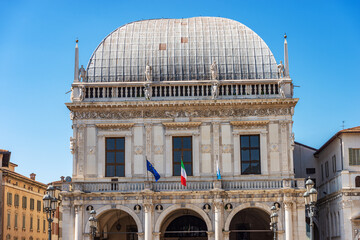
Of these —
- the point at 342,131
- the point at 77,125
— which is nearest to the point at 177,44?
the point at 77,125

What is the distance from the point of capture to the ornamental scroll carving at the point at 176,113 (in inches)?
1928

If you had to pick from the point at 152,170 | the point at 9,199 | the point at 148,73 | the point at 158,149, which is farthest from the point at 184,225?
the point at 9,199

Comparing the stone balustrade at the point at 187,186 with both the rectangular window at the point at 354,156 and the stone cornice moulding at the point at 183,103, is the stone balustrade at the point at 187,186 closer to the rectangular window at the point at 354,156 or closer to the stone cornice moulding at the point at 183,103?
the rectangular window at the point at 354,156

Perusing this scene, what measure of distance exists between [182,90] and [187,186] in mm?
7444

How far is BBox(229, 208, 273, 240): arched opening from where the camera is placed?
171ft

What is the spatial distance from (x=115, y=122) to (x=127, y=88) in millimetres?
2822

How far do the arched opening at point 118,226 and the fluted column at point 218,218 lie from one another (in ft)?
25.4

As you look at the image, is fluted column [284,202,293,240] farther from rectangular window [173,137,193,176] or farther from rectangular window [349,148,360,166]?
rectangular window [173,137,193,176]

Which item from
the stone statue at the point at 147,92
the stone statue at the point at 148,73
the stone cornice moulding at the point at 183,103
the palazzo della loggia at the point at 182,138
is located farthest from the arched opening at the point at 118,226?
the stone statue at the point at 148,73

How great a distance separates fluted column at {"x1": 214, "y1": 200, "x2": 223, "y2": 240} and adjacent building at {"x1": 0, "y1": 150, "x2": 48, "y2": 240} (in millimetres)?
25038

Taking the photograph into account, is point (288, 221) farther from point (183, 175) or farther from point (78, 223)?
point (78, 223)

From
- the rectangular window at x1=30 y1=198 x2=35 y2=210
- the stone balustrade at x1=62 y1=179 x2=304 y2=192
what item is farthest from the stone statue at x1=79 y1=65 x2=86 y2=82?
the rectangular window at x1=30 y1=198 x2=35 y2=210

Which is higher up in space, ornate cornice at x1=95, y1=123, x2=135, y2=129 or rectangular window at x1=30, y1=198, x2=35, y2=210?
ornate cornice at x1=95, y1=123, x2=135, y2=129

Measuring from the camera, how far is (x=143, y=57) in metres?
51.7
